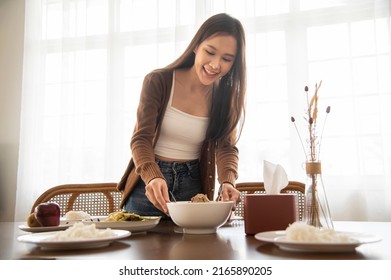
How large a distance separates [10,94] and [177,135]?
2.39 m

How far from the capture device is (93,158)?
2949mm

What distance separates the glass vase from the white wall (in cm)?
291

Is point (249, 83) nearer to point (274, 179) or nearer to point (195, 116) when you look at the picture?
point (195, 116)

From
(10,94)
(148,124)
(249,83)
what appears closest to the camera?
(148,124)

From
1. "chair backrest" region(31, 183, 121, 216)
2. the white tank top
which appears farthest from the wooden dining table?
"chair backrest" region(31, 183, 121, 216)

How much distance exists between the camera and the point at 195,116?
1.40 metres

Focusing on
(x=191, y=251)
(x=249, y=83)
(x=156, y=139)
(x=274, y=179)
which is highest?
(x=249, y=83)

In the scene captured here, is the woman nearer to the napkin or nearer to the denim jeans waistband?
the denim jeans waistband

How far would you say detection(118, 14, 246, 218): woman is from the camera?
133 cm

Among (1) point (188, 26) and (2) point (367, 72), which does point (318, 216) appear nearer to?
(2) point (367, 72)

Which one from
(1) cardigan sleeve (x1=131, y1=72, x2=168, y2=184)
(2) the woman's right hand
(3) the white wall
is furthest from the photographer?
(3) the white wall

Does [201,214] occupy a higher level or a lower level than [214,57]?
lower

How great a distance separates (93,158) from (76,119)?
335 millimetres

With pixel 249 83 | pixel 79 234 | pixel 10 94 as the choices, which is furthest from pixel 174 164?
pixel 10 94
